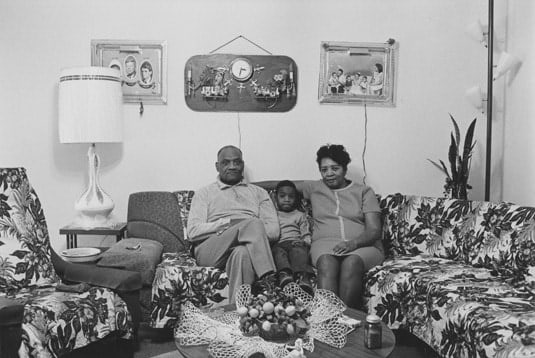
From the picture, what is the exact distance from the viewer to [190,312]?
2.21 m

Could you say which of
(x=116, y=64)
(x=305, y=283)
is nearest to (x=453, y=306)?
(x=305, y=283)

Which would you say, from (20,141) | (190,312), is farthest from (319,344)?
(20,141)

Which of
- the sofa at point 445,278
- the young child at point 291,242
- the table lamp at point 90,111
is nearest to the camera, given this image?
the sofa at point 445,278

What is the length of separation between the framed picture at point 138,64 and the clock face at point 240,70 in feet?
1.57

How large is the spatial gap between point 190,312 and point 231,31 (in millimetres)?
2304

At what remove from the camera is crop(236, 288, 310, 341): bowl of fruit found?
2.02m

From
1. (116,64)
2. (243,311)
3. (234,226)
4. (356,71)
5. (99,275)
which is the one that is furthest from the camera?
(356,71)

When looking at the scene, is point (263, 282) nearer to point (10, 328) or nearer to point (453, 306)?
point (453, 306)

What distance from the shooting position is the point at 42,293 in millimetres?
2486

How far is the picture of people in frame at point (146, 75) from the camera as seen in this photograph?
385 centimetres

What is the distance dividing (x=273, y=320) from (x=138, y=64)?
2428mm

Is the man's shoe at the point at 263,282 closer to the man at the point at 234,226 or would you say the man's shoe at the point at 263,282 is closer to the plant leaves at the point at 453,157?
the man at the point at 234,226

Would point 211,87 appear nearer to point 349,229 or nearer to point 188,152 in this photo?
point 188,152

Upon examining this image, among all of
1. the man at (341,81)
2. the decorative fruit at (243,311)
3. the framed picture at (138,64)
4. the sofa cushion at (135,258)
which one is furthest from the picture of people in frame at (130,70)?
the decorative fruit at (243,311)
